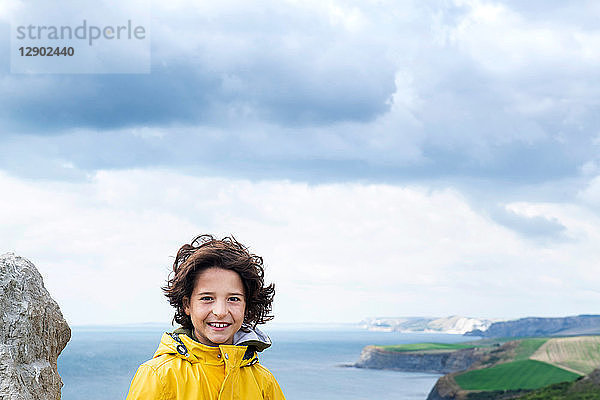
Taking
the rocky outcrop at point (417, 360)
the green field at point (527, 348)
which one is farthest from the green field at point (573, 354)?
the rocky outcrop at point (417, 360)

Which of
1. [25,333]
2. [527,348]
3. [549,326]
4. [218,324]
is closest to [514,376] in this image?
[527,348]

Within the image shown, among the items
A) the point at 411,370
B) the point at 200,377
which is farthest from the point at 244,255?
the point at 411,370

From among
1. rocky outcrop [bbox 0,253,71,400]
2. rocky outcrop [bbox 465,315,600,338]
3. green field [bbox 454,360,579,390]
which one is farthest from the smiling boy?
rocky outcrop [bbox 465,315,600,338]

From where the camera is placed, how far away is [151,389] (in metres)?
3.29

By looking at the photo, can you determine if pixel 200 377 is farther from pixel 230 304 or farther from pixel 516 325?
pixel 516 325

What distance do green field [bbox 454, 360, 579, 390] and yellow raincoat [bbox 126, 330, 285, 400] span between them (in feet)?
203

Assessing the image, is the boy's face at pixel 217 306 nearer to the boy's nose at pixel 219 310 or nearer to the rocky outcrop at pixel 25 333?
the boy's nose at pixel 219 310

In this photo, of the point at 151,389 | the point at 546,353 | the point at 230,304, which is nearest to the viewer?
the point at 151,389

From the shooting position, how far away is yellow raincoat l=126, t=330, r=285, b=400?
3.30 meters

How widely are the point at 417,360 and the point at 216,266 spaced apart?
98.4 metres

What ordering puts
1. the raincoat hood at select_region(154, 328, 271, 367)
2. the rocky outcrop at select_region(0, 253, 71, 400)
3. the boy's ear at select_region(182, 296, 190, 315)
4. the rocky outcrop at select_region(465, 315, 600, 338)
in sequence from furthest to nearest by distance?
the rocky outcrop at select_region(465, 315, 600, 338) → the rocky outcrop at select_region(0, 253, 71, 400) → the boy's ear at select_region(182, 296, 190, 315) → the raincoat hood at select_region(154, 328, 271, 367)

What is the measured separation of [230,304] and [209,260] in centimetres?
24

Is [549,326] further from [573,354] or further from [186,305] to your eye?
[186,305]

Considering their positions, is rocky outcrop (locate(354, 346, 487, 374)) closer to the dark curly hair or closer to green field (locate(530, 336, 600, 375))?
green field (locate(530, 336, 600, 375))
